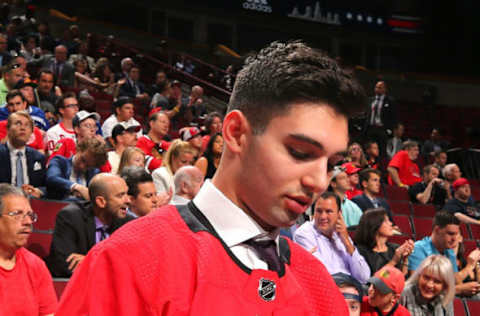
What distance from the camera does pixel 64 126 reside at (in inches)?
222

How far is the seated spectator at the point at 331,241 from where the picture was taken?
4289 millimetres

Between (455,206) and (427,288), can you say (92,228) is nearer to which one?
(427,288)

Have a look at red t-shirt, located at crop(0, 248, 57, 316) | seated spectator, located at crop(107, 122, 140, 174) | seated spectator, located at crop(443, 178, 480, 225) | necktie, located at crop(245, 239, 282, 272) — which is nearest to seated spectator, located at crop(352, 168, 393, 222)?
seated spectator, located at crop(443, 178, 480, 225)

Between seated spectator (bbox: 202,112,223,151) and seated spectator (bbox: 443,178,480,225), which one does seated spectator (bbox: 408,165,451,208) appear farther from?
seated spectator (bbox: 202,112,223,151)

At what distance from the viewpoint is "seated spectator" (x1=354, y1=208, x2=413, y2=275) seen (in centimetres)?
474

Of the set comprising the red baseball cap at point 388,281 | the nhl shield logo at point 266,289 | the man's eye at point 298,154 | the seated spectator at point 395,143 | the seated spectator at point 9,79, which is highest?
the man's eye at point 298,154

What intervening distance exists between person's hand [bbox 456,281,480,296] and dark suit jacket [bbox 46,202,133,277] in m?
2.63

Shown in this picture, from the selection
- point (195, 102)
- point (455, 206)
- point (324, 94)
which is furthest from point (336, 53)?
point (324, 94)

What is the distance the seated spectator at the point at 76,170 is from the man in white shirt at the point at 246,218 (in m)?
3.64

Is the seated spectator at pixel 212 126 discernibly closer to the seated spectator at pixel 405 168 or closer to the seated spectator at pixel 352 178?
the seated spectator at pixel 352 178

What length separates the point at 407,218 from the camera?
6.72m

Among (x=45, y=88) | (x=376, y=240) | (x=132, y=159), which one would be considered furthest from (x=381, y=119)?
(x=132, y=159)

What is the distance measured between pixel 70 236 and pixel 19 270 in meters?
0.66

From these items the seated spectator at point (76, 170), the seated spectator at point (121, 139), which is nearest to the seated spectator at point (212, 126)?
the seated spectator at point (121, 139)
